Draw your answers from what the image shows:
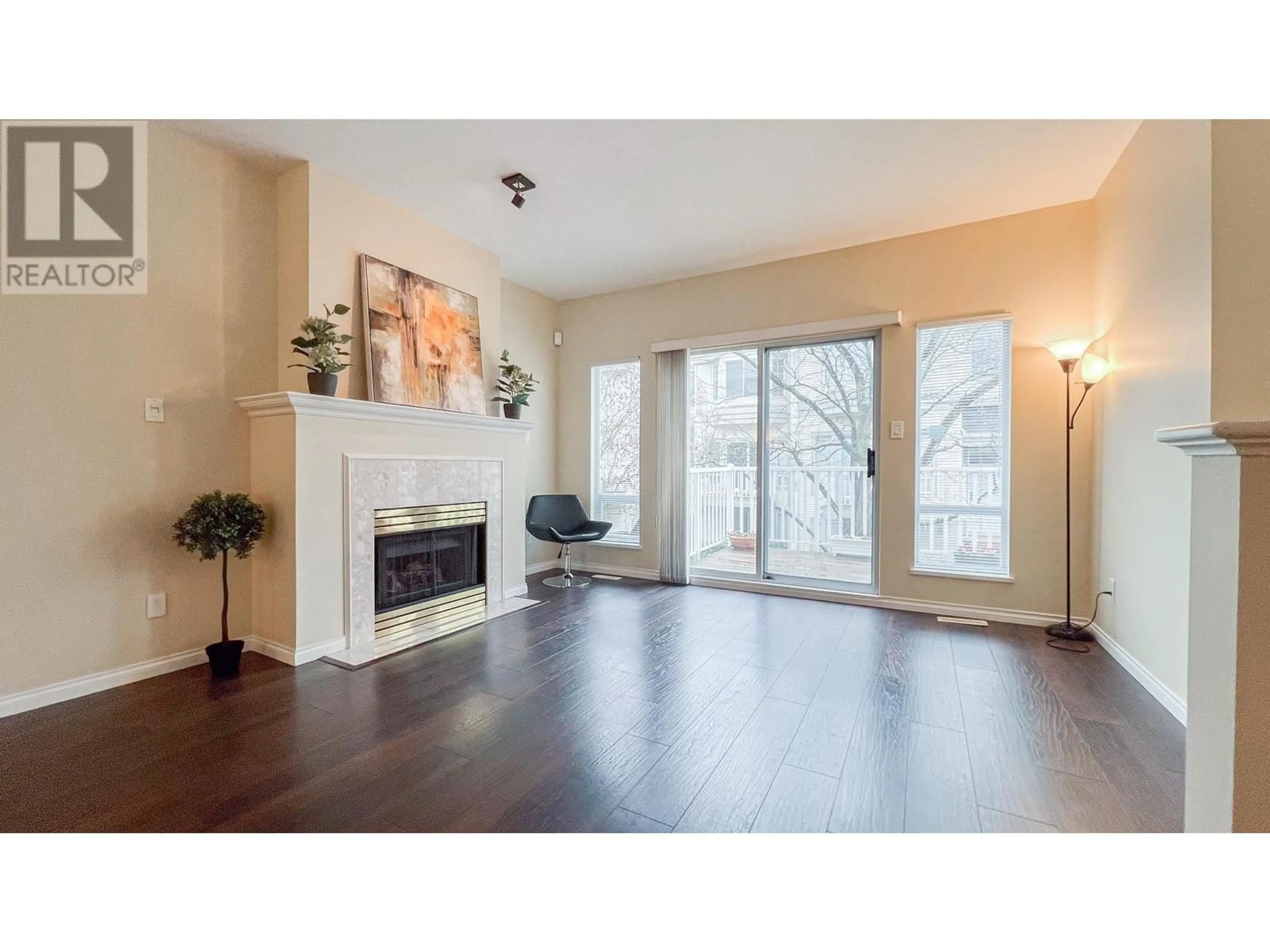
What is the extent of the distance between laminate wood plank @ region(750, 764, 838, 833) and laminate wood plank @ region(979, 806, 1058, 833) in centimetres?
40

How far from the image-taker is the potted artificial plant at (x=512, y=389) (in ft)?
13.2

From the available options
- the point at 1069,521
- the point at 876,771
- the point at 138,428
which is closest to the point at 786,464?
the point at 1069,521

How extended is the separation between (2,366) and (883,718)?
13.2 feet

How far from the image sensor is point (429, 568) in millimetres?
3389

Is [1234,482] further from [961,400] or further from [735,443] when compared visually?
[735,443]

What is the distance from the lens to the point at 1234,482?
101 cm

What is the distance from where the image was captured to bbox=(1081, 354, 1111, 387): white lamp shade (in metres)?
2.87

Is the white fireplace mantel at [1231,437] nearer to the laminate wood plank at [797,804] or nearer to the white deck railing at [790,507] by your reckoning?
the laminate wood plank at [797,804]

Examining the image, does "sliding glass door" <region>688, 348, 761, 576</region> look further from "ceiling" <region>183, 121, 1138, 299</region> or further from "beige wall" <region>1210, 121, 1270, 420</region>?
"beige wall" <region>1210, 121, 1270, 420</region>

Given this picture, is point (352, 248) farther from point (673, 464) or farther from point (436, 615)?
point (673, 464)

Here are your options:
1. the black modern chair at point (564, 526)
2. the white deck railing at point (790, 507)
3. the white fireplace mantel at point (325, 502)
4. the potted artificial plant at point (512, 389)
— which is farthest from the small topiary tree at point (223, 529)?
the white deck railing at point (790, 507)

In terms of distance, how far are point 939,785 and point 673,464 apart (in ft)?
10.7

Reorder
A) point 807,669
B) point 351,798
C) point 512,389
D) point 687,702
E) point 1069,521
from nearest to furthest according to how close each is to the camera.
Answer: point 351,798, point 687,702, point 807,669, point 1069,521, point 512,389
